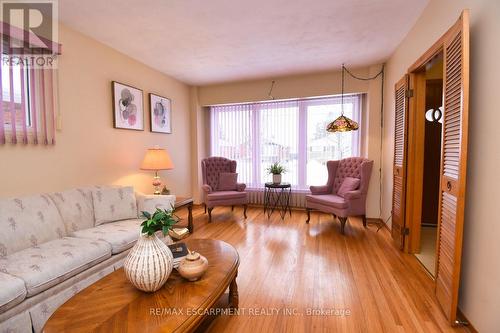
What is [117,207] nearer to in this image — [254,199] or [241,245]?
[241,245]

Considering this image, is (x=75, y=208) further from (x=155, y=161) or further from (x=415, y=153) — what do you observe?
(x=415, y=153)

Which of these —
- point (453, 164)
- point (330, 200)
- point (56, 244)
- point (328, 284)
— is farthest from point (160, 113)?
point (453, 164)

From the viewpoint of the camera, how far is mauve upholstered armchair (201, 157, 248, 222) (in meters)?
3.95

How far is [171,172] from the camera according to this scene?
14.1ft

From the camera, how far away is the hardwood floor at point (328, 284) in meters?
1.59

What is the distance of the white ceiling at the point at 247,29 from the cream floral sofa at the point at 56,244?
1.82 meters

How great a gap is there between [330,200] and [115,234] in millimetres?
2778

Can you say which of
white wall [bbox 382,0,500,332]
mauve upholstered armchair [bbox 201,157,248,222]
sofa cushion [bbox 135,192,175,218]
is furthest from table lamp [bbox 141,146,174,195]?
white wall [bbox 382,0,500,332]

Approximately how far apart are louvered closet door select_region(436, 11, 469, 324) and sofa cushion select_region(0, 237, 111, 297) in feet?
8.48

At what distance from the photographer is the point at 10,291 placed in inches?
52.2

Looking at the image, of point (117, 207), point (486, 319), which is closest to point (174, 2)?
point (117, 207)

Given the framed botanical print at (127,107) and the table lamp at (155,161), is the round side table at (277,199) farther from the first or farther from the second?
the framed botanical print at (127,107)

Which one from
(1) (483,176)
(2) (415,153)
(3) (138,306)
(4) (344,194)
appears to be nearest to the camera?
(3) (138,306)

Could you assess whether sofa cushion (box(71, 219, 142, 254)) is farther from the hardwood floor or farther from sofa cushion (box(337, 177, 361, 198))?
sofa cushion (box(337, 177, 361, 198))
